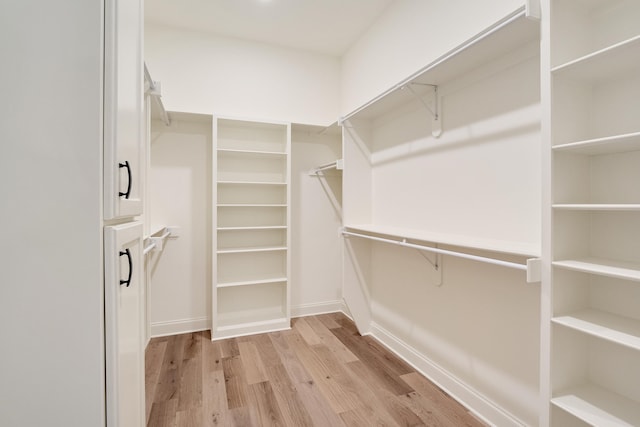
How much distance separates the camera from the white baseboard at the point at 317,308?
328 cm

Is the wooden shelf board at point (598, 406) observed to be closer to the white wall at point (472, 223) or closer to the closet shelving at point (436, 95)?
the white wall at point (472, 223)

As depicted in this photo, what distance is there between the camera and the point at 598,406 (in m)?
1.09

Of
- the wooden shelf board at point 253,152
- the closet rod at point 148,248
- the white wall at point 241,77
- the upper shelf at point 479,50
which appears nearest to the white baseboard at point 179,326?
the closet rod at point 148,248

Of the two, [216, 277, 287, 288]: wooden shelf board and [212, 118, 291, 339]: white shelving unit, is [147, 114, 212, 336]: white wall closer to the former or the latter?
[212, 118, 291, 339]: white shelving unit

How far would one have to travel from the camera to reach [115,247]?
83cm

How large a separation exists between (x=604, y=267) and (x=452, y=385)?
1263 millimetres

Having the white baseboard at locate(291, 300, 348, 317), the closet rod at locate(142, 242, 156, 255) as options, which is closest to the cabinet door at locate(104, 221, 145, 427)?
the closet rod at locate(142, 242, 156, 255)

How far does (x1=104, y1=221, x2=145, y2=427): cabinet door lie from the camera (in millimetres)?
819

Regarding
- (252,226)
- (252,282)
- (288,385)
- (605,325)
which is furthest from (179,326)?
(605,325)

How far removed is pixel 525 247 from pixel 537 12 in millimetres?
978

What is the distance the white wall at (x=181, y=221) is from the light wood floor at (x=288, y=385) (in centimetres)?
26

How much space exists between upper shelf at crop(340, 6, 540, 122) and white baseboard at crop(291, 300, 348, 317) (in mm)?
2262

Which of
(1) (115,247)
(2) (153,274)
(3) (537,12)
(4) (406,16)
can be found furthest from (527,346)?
(2) (153,274)

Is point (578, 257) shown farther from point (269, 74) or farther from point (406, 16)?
point (269, 74)
